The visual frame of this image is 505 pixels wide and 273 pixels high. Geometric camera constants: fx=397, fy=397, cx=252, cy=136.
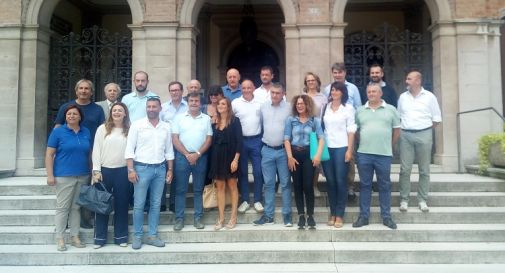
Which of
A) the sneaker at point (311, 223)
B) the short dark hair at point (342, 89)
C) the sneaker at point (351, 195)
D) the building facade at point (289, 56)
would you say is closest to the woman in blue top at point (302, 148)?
the sneaker at point (311, 223)

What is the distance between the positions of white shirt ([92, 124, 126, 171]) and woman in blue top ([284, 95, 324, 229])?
2.22 m

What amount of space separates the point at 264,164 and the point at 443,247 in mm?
2600

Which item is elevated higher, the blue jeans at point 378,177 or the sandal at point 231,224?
the blue jeans at point 378,177

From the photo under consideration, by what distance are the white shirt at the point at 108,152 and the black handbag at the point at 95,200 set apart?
0.97 ft

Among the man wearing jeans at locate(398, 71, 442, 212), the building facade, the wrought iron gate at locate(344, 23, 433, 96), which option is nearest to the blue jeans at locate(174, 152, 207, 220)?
the man wearing jeans at locate(398, 71, 442, 212)

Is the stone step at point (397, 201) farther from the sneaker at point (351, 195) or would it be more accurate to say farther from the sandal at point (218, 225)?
the sandal at point (218, 225)

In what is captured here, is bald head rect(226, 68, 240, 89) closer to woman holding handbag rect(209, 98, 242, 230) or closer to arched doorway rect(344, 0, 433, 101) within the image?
woman holding handbag rect(209, 98, 242, 230)

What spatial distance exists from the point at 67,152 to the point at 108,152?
54cm

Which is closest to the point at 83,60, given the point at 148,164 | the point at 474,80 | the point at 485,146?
the point at 148,164

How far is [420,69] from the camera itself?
9.63 metres

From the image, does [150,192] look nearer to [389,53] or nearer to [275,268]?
[275,268]

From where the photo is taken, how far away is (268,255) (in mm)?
5109

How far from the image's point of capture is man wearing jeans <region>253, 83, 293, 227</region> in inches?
220

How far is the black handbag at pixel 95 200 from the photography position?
16.6 ft
